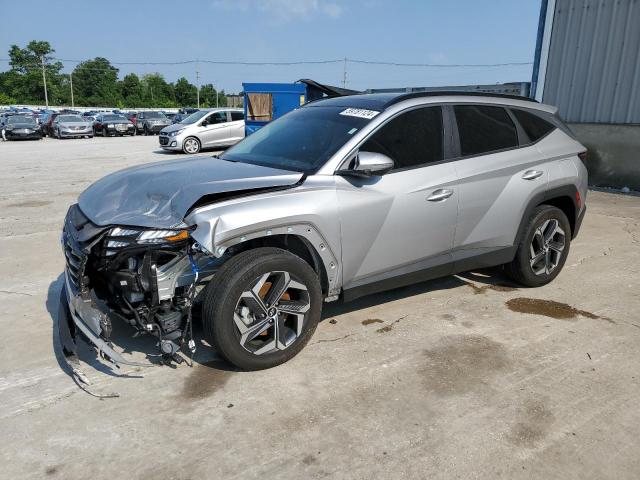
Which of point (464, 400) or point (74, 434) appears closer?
point (74, 434)

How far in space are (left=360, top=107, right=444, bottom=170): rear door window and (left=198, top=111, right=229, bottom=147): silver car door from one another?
1643cm

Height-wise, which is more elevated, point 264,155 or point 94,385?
point 264,155

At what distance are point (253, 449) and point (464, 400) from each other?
1.30 m

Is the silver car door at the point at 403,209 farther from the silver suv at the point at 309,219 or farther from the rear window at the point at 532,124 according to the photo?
the rear window at the point at 532,124

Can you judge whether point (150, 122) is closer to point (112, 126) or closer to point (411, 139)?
point (112, 126)

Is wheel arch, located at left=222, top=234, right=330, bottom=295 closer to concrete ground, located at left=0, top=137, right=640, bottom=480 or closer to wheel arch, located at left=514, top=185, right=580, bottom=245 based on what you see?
concrete ground, located at left=0, top=137, right=640, bottom=480

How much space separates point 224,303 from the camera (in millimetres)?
3045

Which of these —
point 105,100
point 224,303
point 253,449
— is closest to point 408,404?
point 253,449

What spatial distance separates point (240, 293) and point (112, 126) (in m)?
30.0

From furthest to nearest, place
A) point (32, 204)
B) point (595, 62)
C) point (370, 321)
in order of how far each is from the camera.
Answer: point (595, 62) → point (32, 204) → point (370, 321)

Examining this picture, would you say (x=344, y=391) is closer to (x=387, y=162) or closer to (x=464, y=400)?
(x=464, y=400)

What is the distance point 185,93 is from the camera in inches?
3743

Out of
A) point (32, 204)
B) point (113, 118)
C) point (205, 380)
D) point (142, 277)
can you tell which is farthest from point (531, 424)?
point (113, 118)

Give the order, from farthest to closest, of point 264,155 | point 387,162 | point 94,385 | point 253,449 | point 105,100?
1. point 105,100
2. point 264,155
3. point 387,162
4. point 94,385
5. point 253,449
